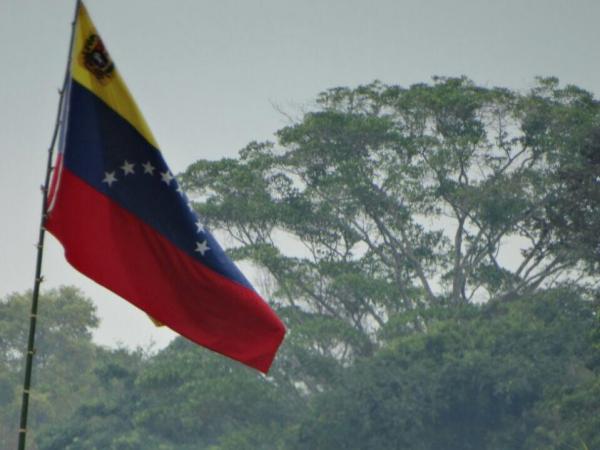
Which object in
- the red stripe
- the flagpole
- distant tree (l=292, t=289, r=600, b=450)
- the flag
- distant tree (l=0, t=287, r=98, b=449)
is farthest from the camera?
distant tree (l=0, t=287, r=98, b=449)

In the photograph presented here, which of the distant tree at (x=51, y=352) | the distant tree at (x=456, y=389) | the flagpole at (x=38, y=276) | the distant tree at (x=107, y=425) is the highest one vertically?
the distant tree at (x=51, y=352)

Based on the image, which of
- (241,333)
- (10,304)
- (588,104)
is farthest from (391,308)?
(241,333)

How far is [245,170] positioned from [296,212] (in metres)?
1.93

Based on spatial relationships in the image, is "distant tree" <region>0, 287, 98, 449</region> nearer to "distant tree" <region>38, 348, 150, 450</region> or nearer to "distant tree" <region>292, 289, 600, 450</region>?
"distant tree" <region>38, 348, 150, 450</region>

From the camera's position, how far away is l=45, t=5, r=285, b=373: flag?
781 centimetres

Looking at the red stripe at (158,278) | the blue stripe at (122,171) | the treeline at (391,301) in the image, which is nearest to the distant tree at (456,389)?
the treeline at (391,301)

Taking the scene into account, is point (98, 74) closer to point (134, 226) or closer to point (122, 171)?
point (122, 171)

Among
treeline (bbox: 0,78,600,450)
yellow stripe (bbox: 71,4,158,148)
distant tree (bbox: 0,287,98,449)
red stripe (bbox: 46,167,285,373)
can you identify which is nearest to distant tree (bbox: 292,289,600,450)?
treeline (bbox: 0,78,600,450)

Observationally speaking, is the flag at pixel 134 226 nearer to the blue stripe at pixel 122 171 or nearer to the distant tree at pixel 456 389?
the blue stripe at pixel 122 171

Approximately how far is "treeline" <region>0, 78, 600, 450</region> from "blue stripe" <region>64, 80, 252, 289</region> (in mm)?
33182

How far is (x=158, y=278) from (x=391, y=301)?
1643 inches

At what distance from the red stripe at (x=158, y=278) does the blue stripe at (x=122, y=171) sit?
0.04 meters

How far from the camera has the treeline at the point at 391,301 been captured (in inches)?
1775

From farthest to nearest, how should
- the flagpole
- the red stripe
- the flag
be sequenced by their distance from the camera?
1. the red stripe
2. the flag
3. the flagpole
